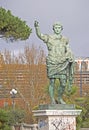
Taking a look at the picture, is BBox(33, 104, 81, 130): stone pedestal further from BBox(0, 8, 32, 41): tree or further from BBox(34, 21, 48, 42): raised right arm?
BBox(0, 8, 32, 41): tree

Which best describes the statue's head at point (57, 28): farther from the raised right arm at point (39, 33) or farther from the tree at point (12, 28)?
the tree at point (12, 28)

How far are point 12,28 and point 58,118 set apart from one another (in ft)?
38.5

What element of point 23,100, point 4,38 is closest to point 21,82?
point 23,100

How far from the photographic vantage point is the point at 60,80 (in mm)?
16031

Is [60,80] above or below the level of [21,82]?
above

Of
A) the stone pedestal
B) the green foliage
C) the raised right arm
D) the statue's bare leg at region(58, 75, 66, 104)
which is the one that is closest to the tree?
the green foliage

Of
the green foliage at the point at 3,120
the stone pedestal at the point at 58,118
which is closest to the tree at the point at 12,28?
the green foliage at the point at 3,120

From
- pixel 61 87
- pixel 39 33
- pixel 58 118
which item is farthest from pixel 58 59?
pixel 58 118

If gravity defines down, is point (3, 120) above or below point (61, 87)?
below

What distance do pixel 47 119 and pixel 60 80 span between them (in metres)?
1.27

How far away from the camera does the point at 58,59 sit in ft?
52.5

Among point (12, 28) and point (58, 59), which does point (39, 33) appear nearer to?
point (58, 59)

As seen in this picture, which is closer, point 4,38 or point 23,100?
point 4,38

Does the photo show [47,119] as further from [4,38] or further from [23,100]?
[23,100]
